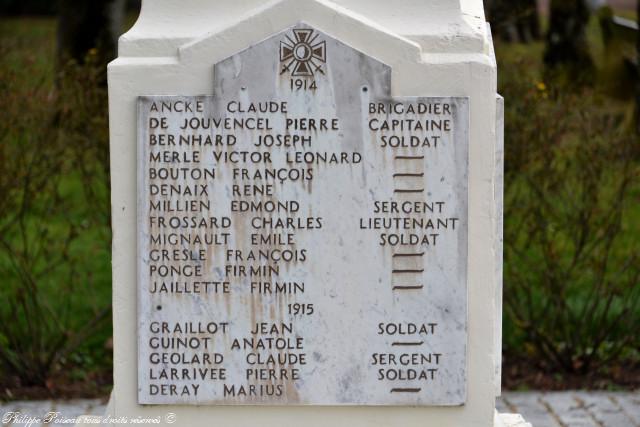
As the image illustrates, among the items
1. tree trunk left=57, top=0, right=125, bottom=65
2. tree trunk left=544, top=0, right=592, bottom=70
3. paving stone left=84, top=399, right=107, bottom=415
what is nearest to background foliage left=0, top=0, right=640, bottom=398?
paving stone left=84, top=399, right=107, bottom=415

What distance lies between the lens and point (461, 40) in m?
3.70

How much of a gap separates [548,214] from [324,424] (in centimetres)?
310

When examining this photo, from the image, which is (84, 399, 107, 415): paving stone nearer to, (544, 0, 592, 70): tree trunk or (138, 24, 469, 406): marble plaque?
(138, 24, 469, 406): marble plaque

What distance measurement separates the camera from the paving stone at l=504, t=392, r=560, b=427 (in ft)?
18.6

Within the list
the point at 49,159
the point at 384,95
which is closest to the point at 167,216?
the point at 384,95

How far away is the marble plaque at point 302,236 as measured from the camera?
3.67m

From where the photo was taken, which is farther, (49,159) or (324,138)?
(49,159)

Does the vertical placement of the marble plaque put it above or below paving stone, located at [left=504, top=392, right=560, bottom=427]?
above

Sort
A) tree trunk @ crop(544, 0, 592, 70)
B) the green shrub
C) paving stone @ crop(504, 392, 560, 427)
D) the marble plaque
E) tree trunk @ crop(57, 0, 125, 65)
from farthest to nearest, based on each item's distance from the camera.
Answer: tree trunk @ crop(544, 0, 592, 70)
tree trunk @ crop(57, 0, 125, 65)
the green shrub
paving stone @ crop(504, 392, 560, 427)
the marble plaque

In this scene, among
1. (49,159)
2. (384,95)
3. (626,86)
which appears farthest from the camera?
(626,86)

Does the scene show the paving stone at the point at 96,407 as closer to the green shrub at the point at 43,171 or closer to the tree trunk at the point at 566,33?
the green shrub at the point at 43,171

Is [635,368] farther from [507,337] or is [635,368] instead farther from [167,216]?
[167,216]

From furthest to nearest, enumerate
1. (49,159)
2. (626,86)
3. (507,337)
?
(626,86)
(507,337)
(49,159)

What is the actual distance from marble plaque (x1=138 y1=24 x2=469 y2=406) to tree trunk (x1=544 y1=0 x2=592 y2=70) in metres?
9.19
